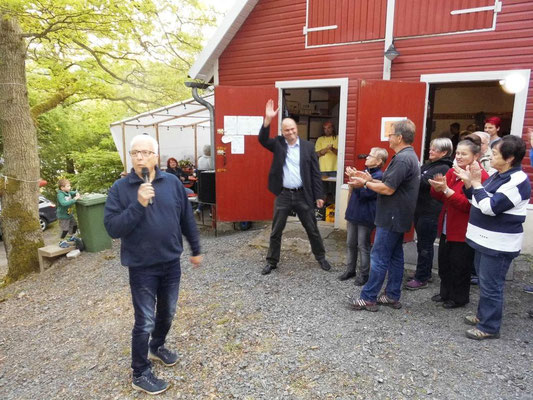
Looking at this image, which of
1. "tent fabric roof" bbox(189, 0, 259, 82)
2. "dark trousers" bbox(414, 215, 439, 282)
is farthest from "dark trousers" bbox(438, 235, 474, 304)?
"tent fabric roof" bbox(189, 0, 259, 82)

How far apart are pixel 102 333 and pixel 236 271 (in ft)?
5.79

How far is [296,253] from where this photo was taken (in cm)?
539

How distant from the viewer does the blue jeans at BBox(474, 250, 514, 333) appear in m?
2.95

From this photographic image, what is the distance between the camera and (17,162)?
21.1 feet

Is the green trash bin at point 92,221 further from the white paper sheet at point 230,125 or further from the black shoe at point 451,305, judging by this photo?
the black shoe at point 451,305

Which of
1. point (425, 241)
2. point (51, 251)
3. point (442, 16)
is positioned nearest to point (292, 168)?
point (425, 241)

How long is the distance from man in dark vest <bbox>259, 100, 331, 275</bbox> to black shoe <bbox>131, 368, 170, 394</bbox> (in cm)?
233

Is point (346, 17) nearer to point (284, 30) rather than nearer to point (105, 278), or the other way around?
point (284, 30)

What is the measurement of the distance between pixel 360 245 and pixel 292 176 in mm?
1153

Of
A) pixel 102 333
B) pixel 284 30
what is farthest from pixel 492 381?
pixel 284 30

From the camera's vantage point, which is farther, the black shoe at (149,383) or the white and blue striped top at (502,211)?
the white and blue striped top at (502,211)

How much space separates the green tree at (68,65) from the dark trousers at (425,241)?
647cm

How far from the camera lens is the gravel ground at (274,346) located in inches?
105

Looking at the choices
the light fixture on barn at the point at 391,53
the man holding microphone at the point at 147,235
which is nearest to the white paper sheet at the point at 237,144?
the light fixture on barn at the point at 391,53
